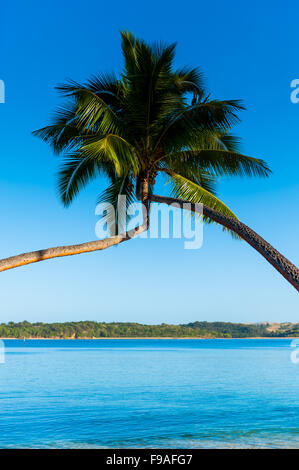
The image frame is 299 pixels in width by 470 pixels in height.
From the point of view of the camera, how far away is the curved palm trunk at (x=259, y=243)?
25.4ft

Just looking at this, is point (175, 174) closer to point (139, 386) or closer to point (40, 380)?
point (139, 386)

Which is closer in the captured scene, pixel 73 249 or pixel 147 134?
pixel 73 249

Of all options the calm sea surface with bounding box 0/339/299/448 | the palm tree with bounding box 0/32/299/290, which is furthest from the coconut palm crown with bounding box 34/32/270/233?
the calm sea surface with bounding box 0/339/299/448

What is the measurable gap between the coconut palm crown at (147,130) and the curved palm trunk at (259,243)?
17.9 inches

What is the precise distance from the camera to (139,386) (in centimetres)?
2664

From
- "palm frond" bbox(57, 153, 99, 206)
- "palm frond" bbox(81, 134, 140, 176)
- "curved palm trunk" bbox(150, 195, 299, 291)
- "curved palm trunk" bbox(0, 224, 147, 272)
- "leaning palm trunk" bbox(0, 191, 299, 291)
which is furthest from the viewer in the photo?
"palm frond" bbox(57, 153, 99, 206)

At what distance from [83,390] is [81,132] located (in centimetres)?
1759

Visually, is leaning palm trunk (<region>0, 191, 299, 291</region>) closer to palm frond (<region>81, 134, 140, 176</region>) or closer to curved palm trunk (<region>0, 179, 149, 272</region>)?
curved palm trunk (<region>0, 179, 149, 272</region>)

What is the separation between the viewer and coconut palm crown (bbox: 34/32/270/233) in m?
10.4

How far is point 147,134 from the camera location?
10.8 m

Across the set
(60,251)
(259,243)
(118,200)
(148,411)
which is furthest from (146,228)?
(148,411)

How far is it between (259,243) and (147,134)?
4.02 metres

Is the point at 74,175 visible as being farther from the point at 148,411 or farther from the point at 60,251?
the point at 148,411
